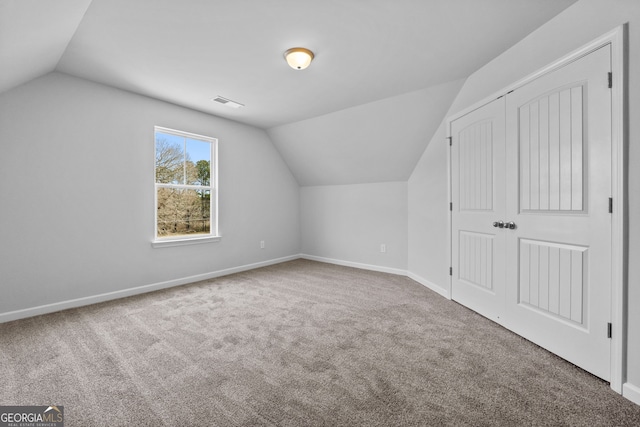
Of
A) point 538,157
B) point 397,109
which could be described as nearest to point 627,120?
point 538,157

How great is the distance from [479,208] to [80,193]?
14.3 feet

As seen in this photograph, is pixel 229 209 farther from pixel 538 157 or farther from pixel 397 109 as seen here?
pixel 538 157

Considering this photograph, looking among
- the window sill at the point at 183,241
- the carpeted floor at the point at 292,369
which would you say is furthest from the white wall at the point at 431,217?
the window sill at the point at 183,241

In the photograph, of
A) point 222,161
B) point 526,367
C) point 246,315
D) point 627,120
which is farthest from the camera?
point 222,161

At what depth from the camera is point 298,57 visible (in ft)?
8.21

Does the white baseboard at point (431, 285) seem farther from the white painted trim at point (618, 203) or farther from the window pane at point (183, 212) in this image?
the window pane at point (183, 212)

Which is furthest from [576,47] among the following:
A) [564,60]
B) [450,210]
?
[450,210]

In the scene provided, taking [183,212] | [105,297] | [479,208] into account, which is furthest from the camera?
[183,212]

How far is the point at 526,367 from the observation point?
188 cm

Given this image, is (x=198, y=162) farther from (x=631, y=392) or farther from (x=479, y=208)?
(x=631, y=392)

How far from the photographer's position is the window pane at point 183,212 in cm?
394

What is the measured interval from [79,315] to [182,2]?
3.09m

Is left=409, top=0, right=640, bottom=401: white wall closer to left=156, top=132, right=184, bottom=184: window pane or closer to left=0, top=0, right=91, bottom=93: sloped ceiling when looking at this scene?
left=0, top=0, right=91, bottom=93: sloped ceiling

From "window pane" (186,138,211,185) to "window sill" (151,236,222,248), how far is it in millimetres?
877
